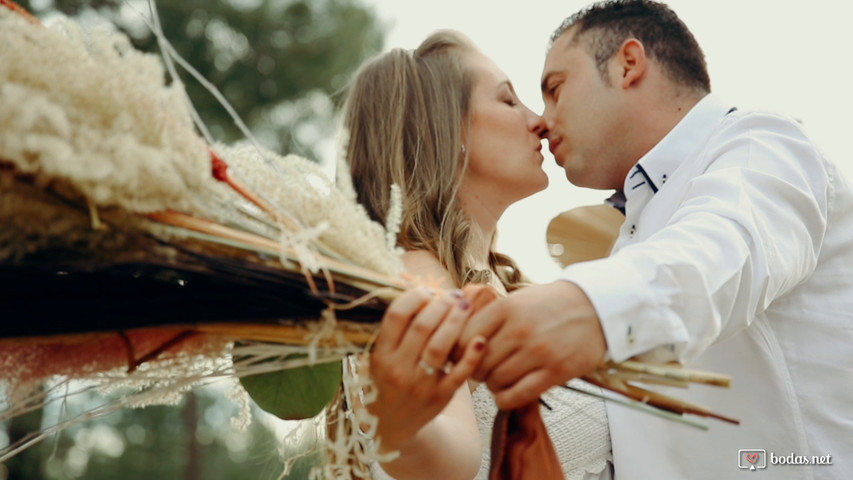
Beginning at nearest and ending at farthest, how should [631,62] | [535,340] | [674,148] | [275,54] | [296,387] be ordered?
1. [535,340]
2. [296,387]
3. [674,148]
4. [631,62]
5. [275,54]

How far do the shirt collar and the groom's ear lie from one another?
0.47 m

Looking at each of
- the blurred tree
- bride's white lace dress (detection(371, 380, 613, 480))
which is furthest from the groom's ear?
the blurred tree

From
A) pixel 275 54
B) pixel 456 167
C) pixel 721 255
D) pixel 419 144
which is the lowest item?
pixel 721 255

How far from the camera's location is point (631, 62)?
Answer: 356 cm

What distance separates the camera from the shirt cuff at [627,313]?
161 centimetres

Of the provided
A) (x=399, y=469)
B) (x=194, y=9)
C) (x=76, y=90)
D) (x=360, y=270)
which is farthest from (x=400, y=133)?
(x=194, y=9)

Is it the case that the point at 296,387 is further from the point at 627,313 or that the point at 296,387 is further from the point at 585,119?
the point at 585,119

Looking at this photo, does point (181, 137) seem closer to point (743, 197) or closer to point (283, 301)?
point (283, 301)

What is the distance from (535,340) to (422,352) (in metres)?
0.21

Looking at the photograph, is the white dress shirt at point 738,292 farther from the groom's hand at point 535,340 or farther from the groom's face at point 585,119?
the groom's face at point 585,119

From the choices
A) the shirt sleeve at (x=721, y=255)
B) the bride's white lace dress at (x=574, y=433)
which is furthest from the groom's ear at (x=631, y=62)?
the bride's white lace dress at (x=574, y=433)

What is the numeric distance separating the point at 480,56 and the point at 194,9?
9.75 m

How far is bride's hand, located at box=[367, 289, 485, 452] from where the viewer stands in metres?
1.56

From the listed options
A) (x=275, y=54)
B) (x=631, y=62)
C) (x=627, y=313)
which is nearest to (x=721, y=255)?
(x=627, y=313)
